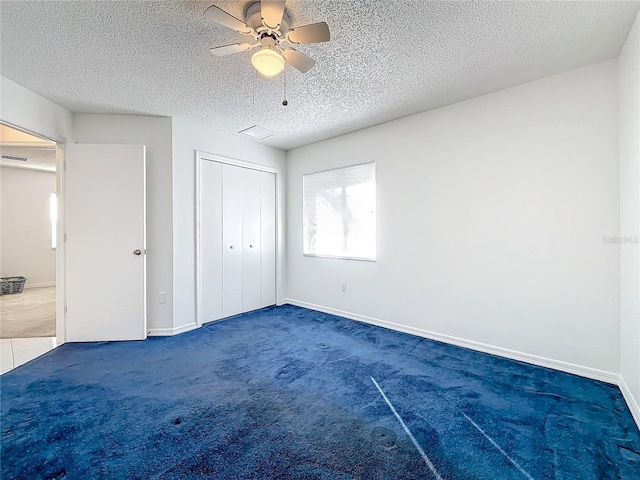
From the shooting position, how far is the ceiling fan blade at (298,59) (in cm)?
185

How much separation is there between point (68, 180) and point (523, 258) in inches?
189

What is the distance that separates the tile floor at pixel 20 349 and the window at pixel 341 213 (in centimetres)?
328

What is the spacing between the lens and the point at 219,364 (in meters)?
2.70

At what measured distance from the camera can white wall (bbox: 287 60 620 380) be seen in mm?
2346

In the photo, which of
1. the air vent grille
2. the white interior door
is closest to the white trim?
the white interior door

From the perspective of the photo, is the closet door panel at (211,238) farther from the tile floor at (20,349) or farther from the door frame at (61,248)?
the tile floor at (20,349)

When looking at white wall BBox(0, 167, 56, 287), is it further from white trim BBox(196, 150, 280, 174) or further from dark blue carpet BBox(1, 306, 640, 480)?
white trim BBox(196, 150, 280, 174)

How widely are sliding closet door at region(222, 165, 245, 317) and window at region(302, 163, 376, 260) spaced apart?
103 centimetres

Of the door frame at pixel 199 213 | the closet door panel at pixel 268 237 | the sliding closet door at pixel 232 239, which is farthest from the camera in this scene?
the closet door panel at pixel 268 237

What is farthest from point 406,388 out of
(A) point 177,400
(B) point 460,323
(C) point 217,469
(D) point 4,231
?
(D) point 4,231

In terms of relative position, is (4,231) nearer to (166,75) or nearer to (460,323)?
(166,75)

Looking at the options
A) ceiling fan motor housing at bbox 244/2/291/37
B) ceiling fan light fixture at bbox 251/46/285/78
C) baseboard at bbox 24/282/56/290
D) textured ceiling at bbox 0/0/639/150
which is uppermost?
textured ceiling at bbox 0/0/639/150

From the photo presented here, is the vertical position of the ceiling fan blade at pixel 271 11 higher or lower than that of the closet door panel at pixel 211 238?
higher

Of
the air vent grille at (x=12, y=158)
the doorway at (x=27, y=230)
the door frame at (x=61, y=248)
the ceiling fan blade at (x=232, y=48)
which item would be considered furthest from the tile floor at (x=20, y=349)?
the air vent grille at (x=12, y=158)
